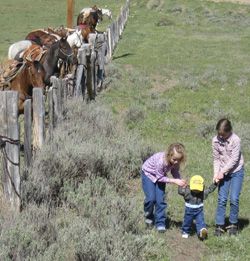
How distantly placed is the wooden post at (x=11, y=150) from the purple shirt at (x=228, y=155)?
2549 millimetres

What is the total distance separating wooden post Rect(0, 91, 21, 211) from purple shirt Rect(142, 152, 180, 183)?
1658 mm

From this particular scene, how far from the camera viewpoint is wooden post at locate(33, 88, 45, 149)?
327 inches

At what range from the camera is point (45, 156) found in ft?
26.8

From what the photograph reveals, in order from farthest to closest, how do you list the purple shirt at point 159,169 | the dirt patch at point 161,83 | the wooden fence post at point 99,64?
the dirt patch at point 161,83
the wooden fence post at point 99,64
the purple shirt at point 159,169

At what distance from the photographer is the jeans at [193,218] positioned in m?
7.09

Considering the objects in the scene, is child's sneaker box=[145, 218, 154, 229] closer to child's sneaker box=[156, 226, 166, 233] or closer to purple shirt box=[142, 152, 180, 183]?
child's sneaker box=[156, 226, 166, 233]

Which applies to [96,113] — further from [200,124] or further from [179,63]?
[179,63]

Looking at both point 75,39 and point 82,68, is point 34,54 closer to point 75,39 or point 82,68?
point 82,68

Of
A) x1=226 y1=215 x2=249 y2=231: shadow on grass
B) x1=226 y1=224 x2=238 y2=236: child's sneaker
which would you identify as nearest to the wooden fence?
x1=226 y1=224 x2=238 y2=236: child's sneaker

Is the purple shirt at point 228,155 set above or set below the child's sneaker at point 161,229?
above

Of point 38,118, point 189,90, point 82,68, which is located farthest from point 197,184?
point 189,90

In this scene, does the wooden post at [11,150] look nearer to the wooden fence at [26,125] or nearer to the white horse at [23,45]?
the wooden fence at [26,125]

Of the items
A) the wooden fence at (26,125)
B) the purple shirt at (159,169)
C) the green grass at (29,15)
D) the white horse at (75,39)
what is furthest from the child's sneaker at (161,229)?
the green grass at (29,15)

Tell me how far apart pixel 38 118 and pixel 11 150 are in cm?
191
